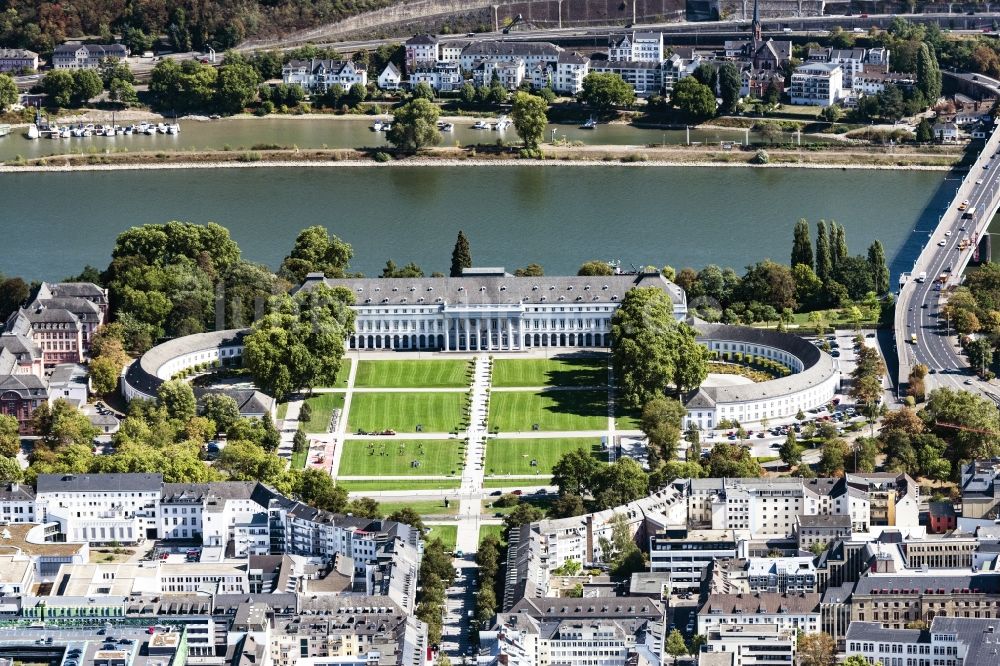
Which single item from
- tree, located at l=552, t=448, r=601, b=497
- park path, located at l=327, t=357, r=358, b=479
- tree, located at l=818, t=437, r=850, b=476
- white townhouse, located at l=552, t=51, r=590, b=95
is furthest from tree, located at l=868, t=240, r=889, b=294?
white townhouse, located at l=552, t=51, r=590, b=95

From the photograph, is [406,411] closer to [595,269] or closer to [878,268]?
[595,269]

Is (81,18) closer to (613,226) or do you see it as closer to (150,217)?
(150,217)

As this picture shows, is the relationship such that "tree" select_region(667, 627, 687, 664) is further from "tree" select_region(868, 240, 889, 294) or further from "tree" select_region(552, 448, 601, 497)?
"tree" select_region(868, 240, 889, 294)

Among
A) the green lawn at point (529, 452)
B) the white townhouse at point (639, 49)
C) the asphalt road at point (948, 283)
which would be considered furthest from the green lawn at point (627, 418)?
the white townhouse at point (639, 49)

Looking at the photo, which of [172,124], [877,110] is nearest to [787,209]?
[877,110]

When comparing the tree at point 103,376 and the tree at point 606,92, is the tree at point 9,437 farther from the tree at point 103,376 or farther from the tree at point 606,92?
the tree at point 606,92
